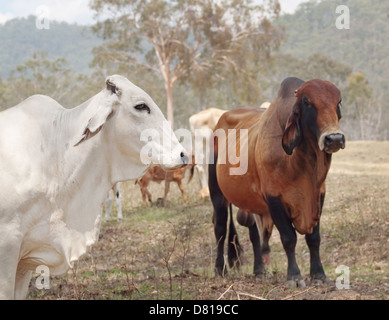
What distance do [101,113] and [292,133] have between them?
6.46ft

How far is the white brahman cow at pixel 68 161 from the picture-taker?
324 centimetres

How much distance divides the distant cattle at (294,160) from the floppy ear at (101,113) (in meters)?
1.69

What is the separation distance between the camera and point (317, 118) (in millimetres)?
4641

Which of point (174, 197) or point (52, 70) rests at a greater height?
point (52, 70)

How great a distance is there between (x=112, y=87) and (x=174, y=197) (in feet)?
31.9

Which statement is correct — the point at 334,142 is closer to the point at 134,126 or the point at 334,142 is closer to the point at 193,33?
the point at 134,126

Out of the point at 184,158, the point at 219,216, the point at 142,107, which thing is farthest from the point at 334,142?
the point at 219,216

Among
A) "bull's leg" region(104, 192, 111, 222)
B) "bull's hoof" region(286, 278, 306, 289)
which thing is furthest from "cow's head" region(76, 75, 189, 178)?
"bull's leg" region(104, 192, 111, 222)

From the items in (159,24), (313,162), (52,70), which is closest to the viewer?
(313,162)

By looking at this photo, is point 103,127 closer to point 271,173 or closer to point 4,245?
point 4,245

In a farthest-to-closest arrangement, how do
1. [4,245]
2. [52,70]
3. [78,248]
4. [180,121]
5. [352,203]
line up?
[180,121] → [52,70] → [352,203] → [78,248] → [4,245]

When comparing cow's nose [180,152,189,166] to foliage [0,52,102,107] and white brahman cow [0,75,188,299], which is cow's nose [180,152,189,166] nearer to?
white brahman cow [0,75,188,299]

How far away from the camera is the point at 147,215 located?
11156 millimetres

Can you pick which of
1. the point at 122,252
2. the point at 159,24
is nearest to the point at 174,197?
the point at 122,252
